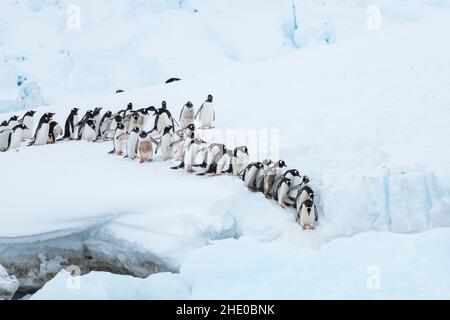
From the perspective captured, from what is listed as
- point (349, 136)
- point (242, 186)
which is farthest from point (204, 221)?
point (349, 136)

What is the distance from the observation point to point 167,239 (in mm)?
5730

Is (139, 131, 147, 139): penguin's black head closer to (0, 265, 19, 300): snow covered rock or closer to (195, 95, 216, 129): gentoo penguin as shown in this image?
(195, 95, 216, 129): gentoo penguin

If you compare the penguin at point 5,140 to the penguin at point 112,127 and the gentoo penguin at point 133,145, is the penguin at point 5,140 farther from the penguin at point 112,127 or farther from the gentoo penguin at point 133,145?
the gentoo penguin at point 133,145

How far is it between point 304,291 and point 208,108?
5.49m

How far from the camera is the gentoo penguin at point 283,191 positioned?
6723 millimetres

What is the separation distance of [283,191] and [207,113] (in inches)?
115

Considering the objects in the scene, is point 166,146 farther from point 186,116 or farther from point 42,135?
point 42,135

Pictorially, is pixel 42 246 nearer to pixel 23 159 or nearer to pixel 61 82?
pixel 23 159

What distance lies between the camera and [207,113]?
9.23 m

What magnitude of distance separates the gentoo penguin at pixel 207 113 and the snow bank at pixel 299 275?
15.3 feet

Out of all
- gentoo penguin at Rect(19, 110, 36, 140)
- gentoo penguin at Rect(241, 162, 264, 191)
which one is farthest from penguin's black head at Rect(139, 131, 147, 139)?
gentoo penguin at Rect(19, 110, 36, 140)

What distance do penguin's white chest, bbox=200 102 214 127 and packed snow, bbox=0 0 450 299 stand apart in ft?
1.02

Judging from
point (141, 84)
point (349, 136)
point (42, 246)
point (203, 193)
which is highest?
point (141, 84)

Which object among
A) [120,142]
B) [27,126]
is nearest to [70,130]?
[27,126]
